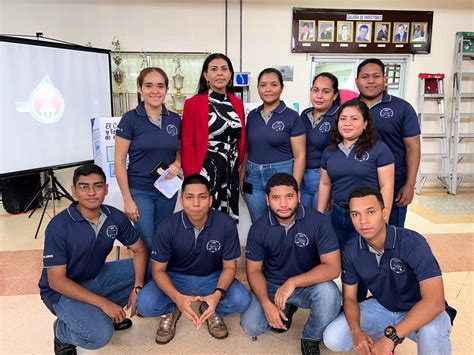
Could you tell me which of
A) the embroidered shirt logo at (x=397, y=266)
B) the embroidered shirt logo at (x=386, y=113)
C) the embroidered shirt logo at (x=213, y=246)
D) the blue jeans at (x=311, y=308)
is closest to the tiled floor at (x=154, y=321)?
the blue jeans at (x=311, y=308)

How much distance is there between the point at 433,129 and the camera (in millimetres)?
5621

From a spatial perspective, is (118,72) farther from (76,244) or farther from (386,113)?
(386,113)


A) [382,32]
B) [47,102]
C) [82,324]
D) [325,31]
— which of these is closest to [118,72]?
[47,102]

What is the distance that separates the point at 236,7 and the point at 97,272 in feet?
13.8

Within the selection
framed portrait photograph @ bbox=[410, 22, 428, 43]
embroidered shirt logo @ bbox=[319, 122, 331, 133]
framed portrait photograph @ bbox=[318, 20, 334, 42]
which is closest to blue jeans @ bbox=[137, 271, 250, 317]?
embroidered shirt logo @ bbox=[319, 122, 331, 133]

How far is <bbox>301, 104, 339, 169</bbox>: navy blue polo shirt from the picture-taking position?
86.4 inches

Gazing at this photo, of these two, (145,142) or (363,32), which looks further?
(363,32)

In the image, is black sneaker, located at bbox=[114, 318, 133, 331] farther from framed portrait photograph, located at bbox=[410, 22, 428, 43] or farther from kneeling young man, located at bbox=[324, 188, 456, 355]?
framed portrait photograph, located at bbox=[410, 22, 428, 43]

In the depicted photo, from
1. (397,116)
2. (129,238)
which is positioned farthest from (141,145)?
(397,116)

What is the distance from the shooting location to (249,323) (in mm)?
1905

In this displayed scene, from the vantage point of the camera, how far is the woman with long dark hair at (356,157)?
1.87 m

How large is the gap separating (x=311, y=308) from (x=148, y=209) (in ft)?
3.51

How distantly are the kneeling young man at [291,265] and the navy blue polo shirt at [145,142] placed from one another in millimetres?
673

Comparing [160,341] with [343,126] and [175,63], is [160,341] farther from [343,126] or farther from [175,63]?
[175,63]
